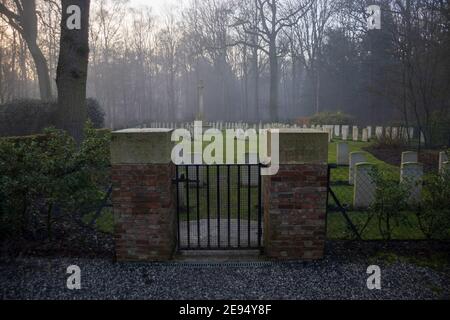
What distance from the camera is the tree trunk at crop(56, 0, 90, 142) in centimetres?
789

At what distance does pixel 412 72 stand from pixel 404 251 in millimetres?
14884

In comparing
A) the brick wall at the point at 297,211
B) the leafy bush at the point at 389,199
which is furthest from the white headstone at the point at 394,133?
the brick wall at the point at 297,211

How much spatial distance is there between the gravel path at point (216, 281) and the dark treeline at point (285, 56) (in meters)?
15.0

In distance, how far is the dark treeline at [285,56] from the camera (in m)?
17.5

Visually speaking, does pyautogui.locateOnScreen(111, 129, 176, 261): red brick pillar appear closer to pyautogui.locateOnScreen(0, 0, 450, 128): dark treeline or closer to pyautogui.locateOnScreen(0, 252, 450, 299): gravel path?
pyautogui.locateOnScreen(0, 252, 450, 299): gravel path

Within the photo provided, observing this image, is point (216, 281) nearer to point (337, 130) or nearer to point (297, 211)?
point (297, 211)

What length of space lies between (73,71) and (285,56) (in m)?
31.3

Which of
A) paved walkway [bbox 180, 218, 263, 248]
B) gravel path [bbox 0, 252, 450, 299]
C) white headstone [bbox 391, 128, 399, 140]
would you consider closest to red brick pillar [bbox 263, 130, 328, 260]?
gravel path [bbox 0, 252, 450, 299]

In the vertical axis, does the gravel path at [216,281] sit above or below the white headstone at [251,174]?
below

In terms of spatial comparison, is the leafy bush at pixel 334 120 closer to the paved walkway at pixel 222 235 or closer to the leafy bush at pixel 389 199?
the paved walkway at pixel 222 235

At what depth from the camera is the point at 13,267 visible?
3721mm

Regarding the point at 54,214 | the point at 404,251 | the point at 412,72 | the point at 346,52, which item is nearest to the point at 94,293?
the point at 54,214

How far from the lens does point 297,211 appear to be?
12.7 feet
